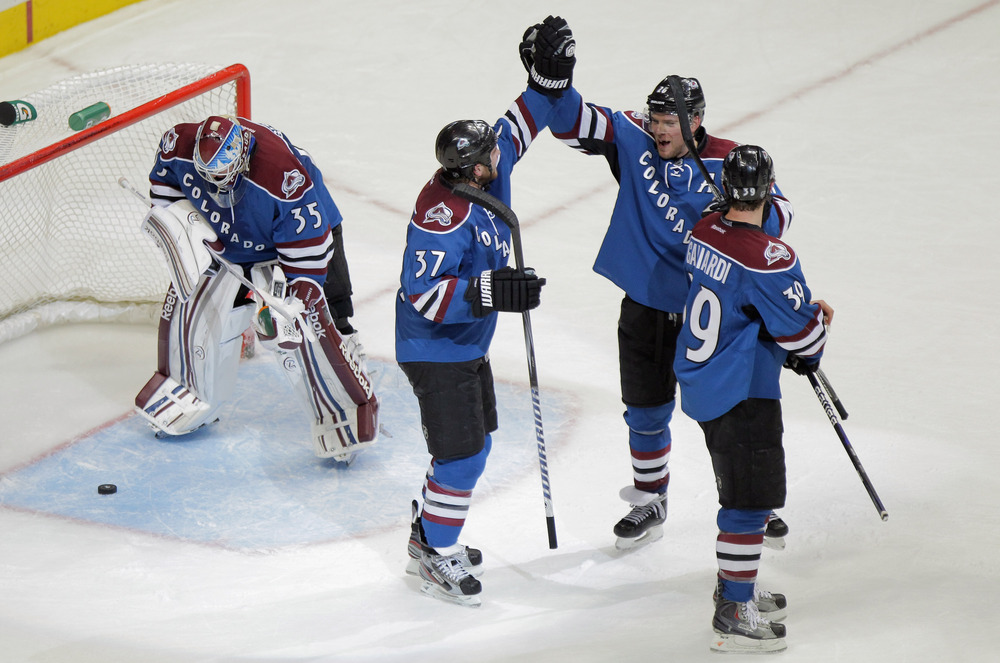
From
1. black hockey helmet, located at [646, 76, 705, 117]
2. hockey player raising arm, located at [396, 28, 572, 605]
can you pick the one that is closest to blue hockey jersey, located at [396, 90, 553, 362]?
hockey player raising arm, located at [396, 28, 572, 605]

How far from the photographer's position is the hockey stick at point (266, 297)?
3.87m

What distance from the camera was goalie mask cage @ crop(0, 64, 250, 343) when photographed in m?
4.94

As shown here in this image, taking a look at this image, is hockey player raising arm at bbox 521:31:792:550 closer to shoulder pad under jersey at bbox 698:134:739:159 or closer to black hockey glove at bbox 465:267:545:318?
shoulder pad under jersey at bbox 698:134:739:159

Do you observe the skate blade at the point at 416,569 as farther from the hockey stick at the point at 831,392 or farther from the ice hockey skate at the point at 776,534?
the hockey stick at the point at 831,392

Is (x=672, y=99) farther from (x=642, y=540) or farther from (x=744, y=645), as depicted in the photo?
(x=744, y=645)

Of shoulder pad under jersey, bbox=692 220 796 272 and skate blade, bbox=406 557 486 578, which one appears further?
skate blade, bbox=406 557 486 578

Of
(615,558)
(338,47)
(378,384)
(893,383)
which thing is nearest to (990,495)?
(893,383)

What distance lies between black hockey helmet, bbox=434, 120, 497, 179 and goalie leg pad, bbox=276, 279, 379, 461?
38.8 inches

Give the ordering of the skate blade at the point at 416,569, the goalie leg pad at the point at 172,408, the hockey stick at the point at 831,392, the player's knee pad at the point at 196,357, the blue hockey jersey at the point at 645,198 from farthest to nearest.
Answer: the goalie leg pad at the point at 172,408 → the player's knee pad at the point at 196,357 → the skate blade at the point at 416,569 → the blue hockey jersey at the point at 645,198 → the hockey stick at the point at 831,392

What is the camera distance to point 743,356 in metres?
3.00

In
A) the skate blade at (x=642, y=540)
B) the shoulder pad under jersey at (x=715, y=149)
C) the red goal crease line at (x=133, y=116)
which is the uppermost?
the shoulder pad under jersey at (x=715, y=149)

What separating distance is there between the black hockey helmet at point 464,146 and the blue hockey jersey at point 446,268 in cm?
7

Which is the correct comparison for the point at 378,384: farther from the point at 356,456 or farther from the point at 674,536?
the point at 674,536

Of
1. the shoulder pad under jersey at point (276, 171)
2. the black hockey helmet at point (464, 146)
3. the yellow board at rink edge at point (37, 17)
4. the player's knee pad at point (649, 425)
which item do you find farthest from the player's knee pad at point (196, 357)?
the yellow board at rink edge at point (37, 17)
